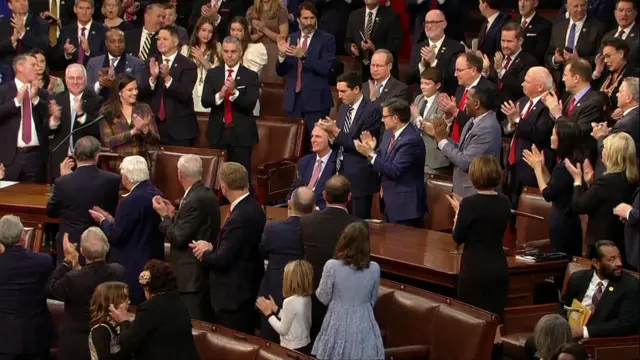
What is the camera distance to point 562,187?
845 cm

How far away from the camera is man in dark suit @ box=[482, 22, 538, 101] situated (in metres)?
10.6

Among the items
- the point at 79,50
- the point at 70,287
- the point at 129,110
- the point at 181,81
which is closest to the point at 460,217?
the point at 70,287

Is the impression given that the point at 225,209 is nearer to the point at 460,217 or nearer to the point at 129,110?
the point at 129,110

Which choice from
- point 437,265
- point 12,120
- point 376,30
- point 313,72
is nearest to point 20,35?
point 12,120

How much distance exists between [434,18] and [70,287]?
486 cm

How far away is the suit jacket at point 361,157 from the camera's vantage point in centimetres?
956

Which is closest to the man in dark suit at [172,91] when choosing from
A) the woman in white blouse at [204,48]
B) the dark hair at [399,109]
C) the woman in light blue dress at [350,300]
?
the woman in white blouse at [204,48]

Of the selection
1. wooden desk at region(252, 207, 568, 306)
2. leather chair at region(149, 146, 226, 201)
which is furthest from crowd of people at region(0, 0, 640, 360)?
leather chair at region(149, 146, 226, 201)

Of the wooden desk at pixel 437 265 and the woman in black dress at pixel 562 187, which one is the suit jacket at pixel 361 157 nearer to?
the wooden desk at pixel 437 265

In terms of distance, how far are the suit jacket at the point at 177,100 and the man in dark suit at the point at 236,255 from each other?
124 inches

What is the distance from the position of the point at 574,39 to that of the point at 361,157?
2.60 metres

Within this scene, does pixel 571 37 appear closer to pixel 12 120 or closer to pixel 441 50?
pixel 441 50

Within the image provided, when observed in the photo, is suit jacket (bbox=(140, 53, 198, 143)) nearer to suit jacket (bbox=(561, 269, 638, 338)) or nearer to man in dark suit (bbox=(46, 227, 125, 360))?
man in dark suit (bbox=(46, 227, 125, 360))

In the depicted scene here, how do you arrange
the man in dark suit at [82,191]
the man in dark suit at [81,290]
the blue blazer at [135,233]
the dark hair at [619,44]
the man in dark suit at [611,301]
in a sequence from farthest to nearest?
the dark hair at [619,44]
the man in dark suit at [82,191]
the blue blazer at [135,233]
the man in dark suit at [611,301]
the man in dark suit at [81,290]
